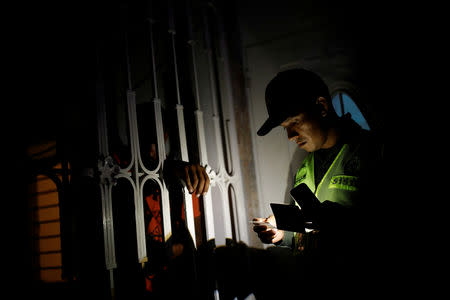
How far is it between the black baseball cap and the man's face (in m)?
0.06

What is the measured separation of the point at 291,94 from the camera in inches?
75.4

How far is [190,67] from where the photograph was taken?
2.52 m

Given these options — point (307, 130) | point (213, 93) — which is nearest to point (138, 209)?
point (307, 130)

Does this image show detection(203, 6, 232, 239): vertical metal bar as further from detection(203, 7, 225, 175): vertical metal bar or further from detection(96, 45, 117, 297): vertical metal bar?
detection(96, 45, 117, 297): vertical metal bar

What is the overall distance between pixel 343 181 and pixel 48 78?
2.74 m

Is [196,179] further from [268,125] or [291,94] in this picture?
[291,94]

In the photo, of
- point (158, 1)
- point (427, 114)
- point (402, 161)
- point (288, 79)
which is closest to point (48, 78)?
point (158, 1)

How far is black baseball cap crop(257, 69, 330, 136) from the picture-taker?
1.90m

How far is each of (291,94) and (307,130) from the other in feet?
0.96

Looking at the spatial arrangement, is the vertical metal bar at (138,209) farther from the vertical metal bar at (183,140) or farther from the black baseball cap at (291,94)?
the black baseball cap at (291,94)

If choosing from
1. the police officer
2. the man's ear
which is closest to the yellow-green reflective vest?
the police officer

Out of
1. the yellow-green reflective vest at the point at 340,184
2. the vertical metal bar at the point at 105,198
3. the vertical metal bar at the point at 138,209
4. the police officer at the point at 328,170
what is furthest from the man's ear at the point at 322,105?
the vertical metal bar at the point at 105,198

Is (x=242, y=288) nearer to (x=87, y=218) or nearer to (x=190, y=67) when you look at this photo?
(x=87, y=218)

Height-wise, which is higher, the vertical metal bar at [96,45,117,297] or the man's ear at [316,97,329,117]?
the man's ear at [316,97,329,117]
